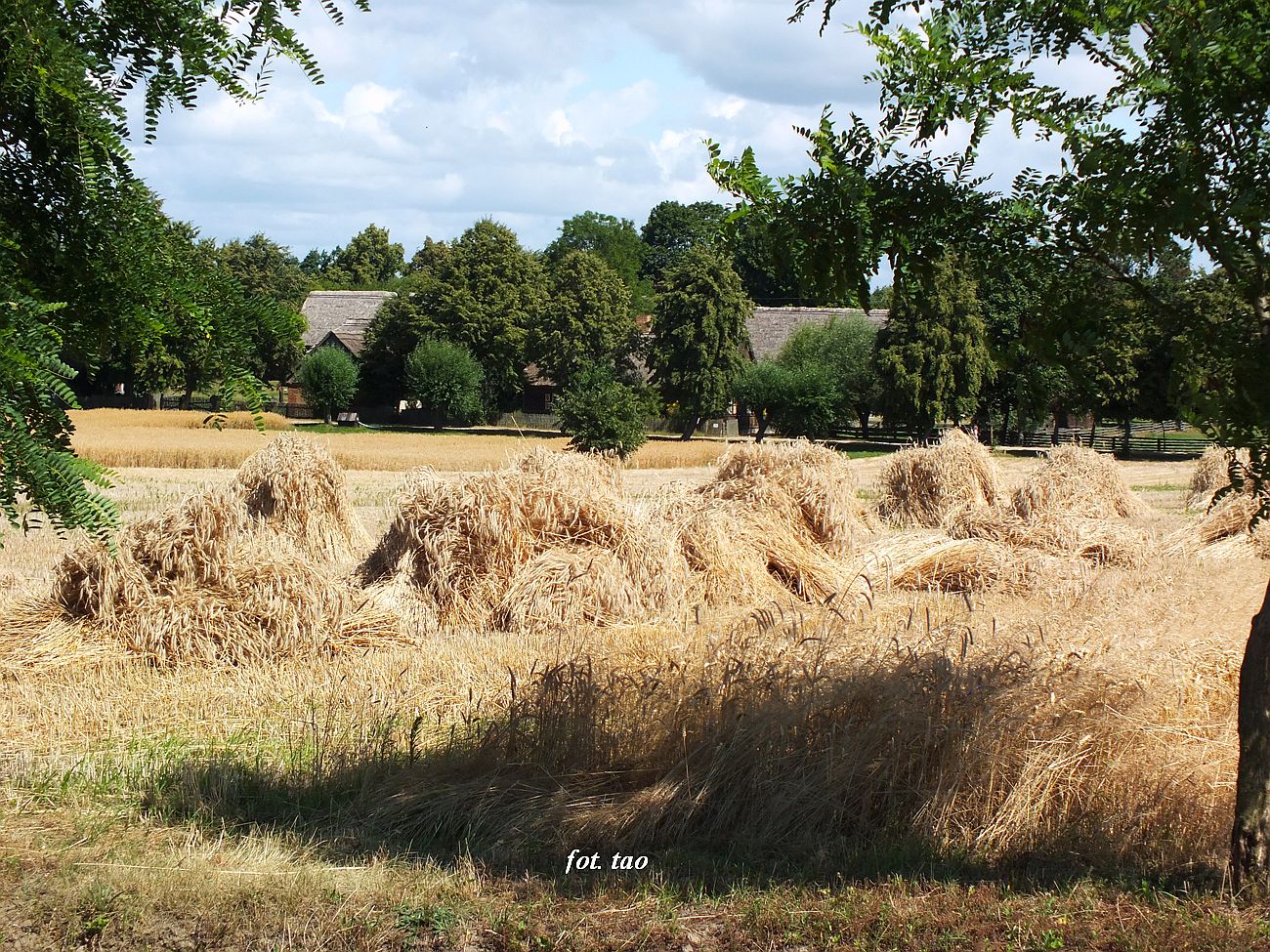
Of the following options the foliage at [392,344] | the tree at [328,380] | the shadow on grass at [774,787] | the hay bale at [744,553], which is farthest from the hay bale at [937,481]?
the foliage at [392,344]

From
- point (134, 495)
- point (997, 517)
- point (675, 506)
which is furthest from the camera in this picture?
point (134, 495)

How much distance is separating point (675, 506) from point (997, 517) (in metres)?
5.42

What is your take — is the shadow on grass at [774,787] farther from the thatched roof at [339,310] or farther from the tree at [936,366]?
the thatched roof at [339,310]

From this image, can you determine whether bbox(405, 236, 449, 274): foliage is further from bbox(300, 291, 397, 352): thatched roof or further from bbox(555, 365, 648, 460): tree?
bbox(555, 365, 648, 460): tree

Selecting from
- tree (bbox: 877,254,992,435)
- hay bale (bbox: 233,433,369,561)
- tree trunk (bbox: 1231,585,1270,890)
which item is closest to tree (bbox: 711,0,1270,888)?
tree trunk (bbox: 1231,585,1270,890)

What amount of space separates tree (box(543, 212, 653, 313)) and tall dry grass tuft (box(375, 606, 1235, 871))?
350ft

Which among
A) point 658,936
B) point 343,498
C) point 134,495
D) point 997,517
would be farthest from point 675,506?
point 134,495

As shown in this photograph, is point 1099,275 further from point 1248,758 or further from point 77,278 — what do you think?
point 77,278

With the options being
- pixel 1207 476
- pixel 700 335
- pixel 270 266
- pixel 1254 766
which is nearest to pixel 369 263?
pixel 270 266

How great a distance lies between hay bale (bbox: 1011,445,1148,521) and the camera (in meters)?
16.5

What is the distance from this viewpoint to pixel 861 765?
5719 mm

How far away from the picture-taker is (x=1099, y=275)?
5.04m

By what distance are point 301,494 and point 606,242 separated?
350 ft

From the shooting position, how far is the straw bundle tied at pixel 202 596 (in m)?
9.23
